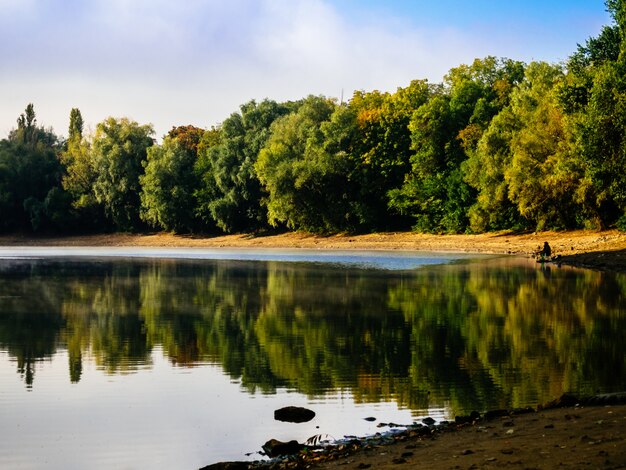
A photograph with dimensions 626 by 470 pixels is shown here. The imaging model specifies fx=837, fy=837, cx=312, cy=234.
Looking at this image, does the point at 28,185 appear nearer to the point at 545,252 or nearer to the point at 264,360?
the point at 545,252

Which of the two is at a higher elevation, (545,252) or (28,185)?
(28,185)

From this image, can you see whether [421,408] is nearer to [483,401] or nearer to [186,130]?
[483,401]

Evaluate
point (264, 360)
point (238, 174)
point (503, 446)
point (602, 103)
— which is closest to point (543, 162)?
point (602, 103)

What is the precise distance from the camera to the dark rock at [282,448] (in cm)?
1054

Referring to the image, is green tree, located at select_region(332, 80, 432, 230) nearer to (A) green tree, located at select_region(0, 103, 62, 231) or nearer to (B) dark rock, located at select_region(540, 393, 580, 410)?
(A) green tree, located at select_region(0, 103, 62, 231)

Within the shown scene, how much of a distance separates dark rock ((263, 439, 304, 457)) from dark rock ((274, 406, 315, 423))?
5.56 ft

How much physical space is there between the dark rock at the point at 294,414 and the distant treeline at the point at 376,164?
32.3m

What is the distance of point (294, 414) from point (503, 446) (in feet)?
13.3

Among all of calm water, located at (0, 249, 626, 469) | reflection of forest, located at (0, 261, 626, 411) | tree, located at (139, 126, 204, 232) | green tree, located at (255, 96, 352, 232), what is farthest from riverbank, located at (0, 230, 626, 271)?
calm water, located at (0, 249, 626, 469)

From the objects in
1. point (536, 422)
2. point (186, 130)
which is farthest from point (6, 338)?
point (186, 130)

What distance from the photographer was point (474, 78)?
86.0 meters

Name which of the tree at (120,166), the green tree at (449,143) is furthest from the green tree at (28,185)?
the green tree at (449,143)

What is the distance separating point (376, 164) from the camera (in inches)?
3381

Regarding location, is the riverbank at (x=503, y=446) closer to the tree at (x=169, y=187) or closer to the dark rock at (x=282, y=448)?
the dark rock at (x=282, y=448)
